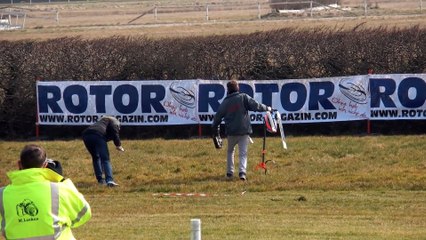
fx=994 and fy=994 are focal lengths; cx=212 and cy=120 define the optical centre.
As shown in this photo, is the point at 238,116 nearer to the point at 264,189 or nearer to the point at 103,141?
the point at 264,189

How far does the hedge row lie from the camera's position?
78.0 ft

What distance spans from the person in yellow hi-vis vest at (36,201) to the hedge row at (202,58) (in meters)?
17.4

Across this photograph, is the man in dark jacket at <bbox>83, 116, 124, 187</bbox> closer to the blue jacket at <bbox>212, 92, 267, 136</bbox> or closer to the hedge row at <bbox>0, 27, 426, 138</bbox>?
the blue jacket at <bbox>212, 92, 267, 136</bbox>

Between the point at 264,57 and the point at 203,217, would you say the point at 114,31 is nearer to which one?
the point at 264,57

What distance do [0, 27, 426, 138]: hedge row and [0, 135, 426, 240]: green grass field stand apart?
6.99ft

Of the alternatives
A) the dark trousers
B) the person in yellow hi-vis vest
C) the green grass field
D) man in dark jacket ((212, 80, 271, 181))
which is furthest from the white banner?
the person in yellow hi-vis vest

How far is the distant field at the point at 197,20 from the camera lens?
141 ft

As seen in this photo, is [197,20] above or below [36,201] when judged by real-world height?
below

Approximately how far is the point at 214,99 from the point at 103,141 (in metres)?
5.64

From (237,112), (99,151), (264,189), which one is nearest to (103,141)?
(99,151)

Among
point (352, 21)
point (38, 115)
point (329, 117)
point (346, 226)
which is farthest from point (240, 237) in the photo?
point (352, 21)

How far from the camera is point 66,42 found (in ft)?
83.8

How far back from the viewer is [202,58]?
80.7 ft

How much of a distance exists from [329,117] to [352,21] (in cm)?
2224
